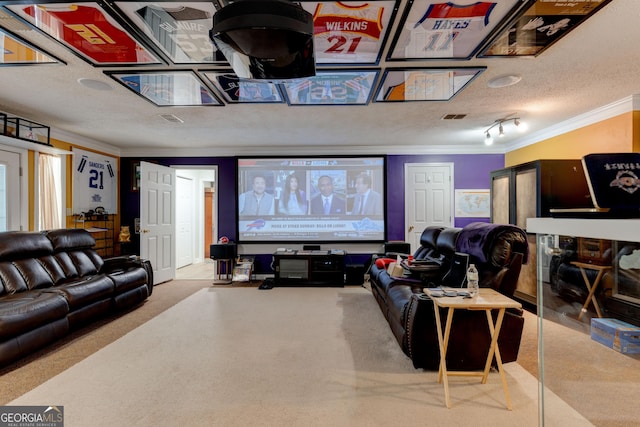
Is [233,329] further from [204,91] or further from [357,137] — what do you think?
[357,137]

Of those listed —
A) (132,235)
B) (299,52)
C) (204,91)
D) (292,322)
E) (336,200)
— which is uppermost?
(204,91)

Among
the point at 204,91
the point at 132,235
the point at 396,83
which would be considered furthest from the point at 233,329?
the point at 132,235

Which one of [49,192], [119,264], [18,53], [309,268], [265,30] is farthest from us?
[309,268]

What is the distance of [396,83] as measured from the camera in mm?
2934

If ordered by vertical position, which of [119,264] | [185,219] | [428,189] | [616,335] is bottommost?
[119,264]

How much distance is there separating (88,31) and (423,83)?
2.68 m

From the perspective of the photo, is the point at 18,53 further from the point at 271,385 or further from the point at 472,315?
the point at 472,315

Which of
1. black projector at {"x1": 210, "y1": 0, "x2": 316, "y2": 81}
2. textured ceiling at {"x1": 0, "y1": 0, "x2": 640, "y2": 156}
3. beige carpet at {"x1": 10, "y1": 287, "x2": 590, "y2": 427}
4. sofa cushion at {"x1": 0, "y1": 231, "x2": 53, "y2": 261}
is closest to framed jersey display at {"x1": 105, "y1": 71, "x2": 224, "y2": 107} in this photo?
textured ceiling at {"x1": 0, "y1": 0, "x2": 640, "y2": 156}

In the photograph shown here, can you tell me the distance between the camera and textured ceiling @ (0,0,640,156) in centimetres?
236

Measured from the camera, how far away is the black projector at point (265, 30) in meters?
1.45

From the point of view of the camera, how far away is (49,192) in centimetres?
440

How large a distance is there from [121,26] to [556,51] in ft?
10.2

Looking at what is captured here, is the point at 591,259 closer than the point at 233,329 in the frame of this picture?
Yes

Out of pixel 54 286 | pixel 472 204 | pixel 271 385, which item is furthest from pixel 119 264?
pixel 472 204
